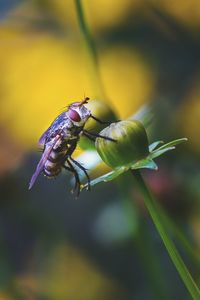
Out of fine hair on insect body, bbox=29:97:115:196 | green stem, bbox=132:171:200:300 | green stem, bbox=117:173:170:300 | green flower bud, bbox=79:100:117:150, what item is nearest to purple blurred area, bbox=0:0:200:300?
green stem, bbox=117:173:170:300

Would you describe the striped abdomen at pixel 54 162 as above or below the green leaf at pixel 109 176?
above

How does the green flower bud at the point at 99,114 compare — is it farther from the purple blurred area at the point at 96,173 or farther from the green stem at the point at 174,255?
the green stem at the point at 174,255

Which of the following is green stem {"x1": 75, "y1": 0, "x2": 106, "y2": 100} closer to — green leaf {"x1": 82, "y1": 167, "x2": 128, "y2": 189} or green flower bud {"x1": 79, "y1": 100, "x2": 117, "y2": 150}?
green flower bud {"x1": 79, "y1": 100, "x2": 117, "y2": 150}

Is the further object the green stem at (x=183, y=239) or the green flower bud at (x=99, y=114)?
the green flower bud at (x=99, y=114)

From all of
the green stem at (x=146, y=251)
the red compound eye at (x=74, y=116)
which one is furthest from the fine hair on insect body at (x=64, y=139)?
the green stem at (x=146, y=251)

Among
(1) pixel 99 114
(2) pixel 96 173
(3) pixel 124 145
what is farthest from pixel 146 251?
(2) pixel 96 173

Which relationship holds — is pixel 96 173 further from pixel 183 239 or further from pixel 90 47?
pixel 183 239

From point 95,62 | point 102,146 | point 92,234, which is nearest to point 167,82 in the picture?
point 92,234

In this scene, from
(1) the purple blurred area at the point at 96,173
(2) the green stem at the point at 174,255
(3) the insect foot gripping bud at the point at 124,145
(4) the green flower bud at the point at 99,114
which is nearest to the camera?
(2) the green stem at the point at 174,255
